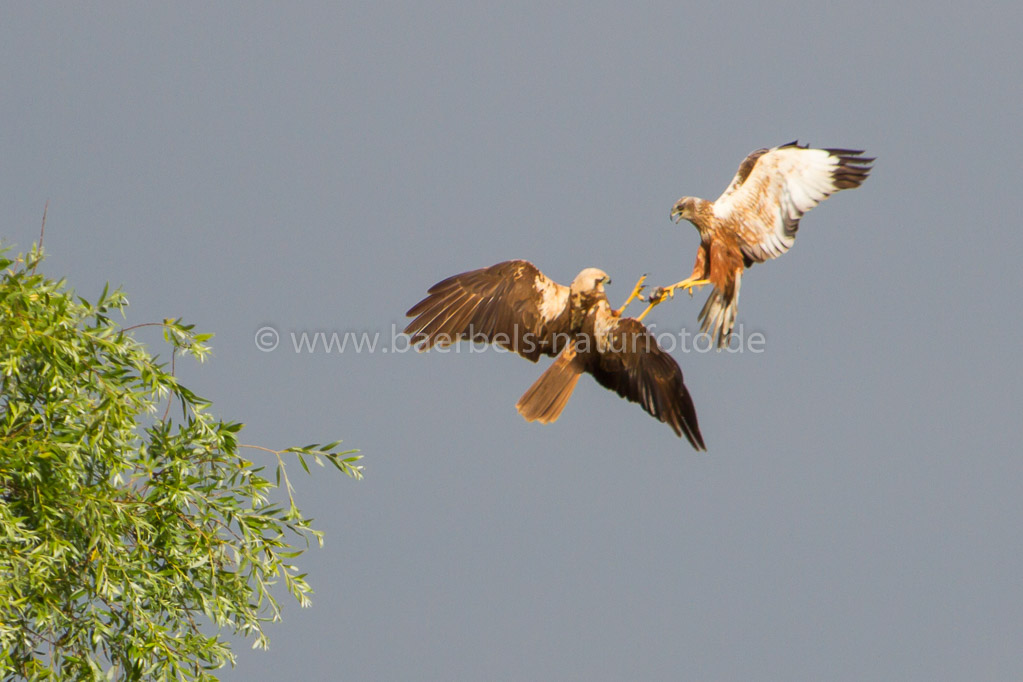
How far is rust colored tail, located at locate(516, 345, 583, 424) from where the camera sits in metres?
6.48

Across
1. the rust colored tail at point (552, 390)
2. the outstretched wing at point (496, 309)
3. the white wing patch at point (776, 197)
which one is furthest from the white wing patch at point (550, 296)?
the white wing patch at point (776, 197)

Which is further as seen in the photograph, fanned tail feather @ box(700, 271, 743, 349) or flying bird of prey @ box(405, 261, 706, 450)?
fanned tail feather @ box(700, 271, 743, 349)

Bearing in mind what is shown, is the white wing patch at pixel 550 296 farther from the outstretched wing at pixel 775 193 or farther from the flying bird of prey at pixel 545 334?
the outstretched wing at pixel 775 193

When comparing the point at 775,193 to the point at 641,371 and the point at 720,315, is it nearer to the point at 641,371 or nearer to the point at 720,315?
the point at 720,315

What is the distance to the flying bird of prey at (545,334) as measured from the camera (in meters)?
6.48

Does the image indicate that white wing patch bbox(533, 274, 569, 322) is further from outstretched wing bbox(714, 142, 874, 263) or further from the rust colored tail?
outstretched wing bbox(714, 142, 874, 263)

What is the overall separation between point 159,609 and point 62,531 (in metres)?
0.68

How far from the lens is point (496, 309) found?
6.56m

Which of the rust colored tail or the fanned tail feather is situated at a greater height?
the fanned tail feather

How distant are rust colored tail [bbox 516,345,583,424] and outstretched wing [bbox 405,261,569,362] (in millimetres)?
116

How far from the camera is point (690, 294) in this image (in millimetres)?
7016

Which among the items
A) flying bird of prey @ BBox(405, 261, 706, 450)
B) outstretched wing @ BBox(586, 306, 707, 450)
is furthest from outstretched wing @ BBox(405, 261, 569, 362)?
outstretched wing @ BBox(586, 306, 707, 450)

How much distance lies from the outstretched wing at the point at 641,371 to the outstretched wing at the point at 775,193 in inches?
55.8

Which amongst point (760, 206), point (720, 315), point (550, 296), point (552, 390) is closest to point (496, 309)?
point (550, 296)
